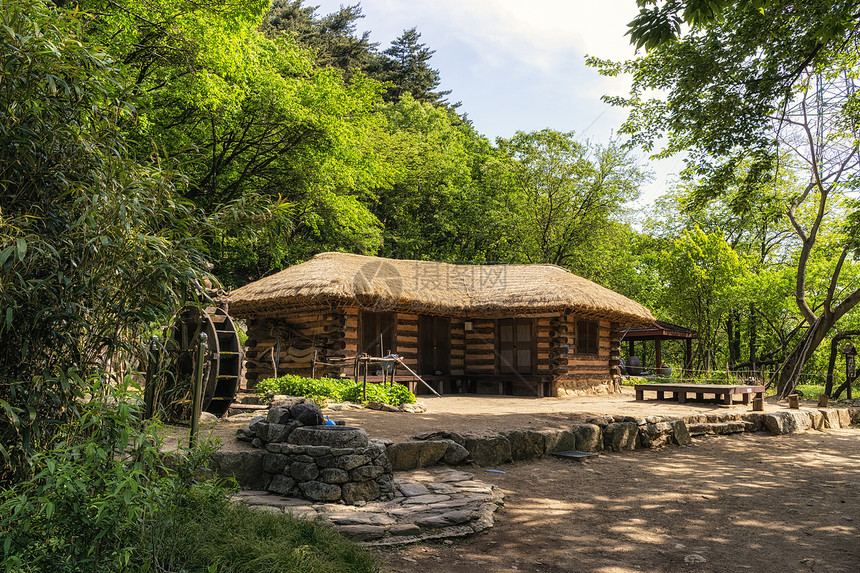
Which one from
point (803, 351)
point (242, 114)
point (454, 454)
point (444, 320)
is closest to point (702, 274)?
point (803, 351)

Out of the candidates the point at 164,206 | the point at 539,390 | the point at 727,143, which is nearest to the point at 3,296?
the point at 164,206

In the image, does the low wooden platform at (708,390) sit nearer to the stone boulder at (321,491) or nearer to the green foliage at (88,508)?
the stone boulder at (321,491)

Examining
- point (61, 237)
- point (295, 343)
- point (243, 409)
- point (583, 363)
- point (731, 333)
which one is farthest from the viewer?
point (731, 333)

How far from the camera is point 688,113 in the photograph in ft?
37.1

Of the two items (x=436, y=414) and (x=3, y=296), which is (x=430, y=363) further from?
(x=3, y=296)

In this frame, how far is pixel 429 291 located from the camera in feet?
54.2

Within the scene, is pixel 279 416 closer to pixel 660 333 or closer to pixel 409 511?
pixel 409 511

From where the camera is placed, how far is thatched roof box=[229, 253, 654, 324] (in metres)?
14.5

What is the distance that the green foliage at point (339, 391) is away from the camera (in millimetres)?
11016

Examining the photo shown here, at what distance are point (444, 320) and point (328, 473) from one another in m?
11.6

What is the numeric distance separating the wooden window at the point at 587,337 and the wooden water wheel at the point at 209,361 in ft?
35.5

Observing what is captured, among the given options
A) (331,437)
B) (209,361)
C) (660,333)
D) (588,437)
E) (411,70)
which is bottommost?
(588,437)

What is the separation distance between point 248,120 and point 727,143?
40.1ft

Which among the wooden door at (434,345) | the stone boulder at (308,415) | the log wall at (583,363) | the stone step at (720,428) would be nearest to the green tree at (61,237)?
the stone boulder at (308,415)
